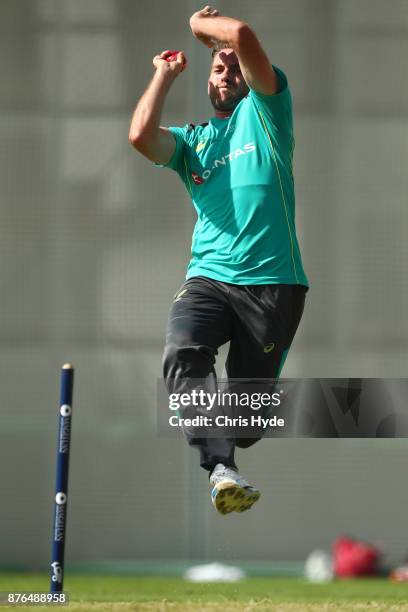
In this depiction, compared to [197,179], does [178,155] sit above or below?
above

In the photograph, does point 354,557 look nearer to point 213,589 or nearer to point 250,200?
point 213,589

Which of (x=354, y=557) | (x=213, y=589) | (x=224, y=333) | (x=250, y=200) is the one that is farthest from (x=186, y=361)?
(x=354, y=557)

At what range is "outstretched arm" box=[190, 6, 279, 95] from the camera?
12.2 ft

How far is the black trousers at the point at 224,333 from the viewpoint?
3750 millimetres

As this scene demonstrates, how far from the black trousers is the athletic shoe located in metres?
0.06

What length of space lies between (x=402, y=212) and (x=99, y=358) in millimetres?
1973

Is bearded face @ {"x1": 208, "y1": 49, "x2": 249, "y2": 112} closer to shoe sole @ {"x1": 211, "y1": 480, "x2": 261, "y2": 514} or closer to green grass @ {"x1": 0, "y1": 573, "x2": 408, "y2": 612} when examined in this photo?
shoe sole @ {"x1": 211, "y1": 480, "x2": 261, "y2": 514}

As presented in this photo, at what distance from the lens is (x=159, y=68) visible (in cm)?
398

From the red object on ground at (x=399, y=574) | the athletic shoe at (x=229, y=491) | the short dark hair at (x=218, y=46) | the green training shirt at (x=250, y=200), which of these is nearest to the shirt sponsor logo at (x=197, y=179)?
the green training shirt at (x=250, y=200)

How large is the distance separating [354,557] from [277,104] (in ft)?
10.3

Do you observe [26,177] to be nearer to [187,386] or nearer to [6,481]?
[6,481]

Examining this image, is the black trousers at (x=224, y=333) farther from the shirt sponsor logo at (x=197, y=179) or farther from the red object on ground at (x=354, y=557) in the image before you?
the red object on ground at (x=354, y=557)

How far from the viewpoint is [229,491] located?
11.6ft

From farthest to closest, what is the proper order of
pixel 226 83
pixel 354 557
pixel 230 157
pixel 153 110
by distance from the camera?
pixel 354 557 → pixel 226 83 → pixel 230 157 → pixel 153 110
